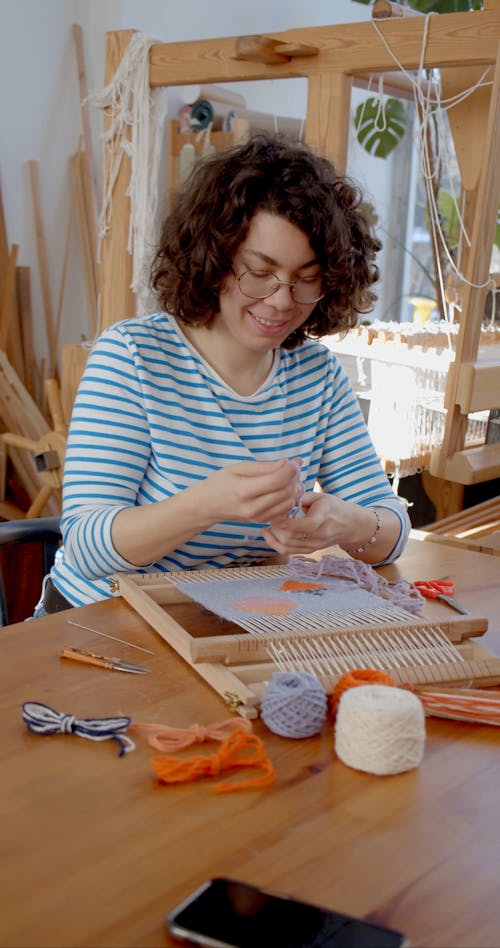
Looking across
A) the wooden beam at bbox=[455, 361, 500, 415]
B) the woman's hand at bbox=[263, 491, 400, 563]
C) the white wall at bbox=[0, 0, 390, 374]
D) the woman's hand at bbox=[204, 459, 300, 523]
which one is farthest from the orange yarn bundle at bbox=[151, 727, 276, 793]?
the white wall at bbox=[0, 0, 390, 374]


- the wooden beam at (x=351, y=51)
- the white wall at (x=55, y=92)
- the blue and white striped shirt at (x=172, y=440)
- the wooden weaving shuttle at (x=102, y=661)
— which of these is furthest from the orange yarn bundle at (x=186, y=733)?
the white wall at (x=55, y=92)

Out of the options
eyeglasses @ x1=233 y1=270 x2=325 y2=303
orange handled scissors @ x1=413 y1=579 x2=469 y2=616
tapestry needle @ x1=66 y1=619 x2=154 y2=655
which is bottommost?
orange handled scissors @ x1=413 y1=579 x2=469 y2=616

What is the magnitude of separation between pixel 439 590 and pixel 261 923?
0.85 meters

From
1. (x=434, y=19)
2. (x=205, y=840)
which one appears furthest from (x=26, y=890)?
(x=434, y=19)

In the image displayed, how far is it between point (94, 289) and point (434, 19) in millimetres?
2040

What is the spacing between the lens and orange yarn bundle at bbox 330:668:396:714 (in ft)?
3.46

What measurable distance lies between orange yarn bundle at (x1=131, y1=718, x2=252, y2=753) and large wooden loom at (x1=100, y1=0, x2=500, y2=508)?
4.68ft

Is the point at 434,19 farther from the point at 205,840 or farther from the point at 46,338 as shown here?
the point at 46,338

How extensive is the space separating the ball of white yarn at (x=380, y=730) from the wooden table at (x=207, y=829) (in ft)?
0.06

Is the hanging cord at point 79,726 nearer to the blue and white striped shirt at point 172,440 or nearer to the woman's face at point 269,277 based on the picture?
the blue and white striped shirt at point 172,440

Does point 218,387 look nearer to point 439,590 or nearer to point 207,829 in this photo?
point 439,590

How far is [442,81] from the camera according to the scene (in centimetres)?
267

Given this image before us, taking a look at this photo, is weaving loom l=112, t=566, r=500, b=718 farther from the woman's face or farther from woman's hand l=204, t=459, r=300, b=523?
the woman's face

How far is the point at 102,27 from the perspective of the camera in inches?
146
